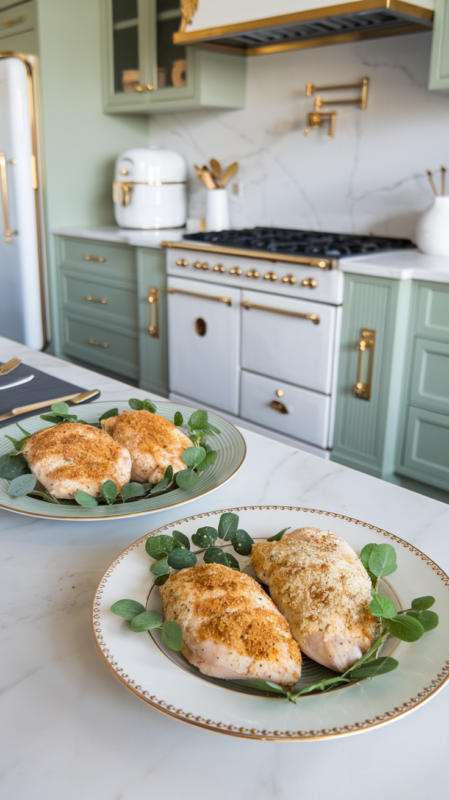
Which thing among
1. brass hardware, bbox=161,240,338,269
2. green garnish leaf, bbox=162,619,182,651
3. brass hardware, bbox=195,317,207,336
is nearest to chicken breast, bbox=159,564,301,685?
green garnish leaf, bbox=162,619,182,651

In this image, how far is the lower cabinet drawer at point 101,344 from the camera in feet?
10.6

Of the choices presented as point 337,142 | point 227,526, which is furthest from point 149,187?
point 227,526

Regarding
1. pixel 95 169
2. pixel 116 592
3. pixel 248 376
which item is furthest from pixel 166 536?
pixel 95 169

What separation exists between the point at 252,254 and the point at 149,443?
68.3 inches

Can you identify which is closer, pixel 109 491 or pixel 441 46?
pixel 109 491

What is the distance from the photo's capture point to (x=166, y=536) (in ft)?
1.80

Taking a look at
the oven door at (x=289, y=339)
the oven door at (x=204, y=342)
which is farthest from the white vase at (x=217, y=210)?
the oven door at (x=289, y=339)

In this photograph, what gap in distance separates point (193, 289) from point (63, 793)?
236 cm

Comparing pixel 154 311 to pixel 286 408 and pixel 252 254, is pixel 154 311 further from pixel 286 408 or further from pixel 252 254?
pixel 286 408

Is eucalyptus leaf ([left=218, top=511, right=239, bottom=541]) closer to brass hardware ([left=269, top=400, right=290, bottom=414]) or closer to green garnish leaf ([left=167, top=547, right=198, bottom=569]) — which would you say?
green garnish leaf ([left=167, top=547, right=198, bottom=569])

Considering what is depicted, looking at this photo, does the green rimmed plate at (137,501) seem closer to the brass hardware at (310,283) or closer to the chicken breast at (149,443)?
the chicken breast at (149,443)

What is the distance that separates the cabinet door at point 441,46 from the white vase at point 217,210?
1.24m

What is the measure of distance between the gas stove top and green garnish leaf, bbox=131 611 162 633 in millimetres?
1774

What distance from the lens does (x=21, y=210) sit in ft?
11.0
